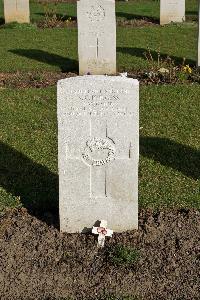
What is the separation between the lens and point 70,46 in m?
15.5

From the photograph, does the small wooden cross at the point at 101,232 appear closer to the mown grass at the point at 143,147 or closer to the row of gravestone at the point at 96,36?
the mown grass at the point at 143,147

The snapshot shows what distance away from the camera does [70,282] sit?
198 inches

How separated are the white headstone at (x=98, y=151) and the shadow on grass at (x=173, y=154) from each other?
1682 millimetres

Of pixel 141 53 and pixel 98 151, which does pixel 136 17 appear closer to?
pixel 141 53

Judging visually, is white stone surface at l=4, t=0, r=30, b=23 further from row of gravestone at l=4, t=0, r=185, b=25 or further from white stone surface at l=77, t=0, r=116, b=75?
white stone surface at l=77, t=0, r=116, b=75

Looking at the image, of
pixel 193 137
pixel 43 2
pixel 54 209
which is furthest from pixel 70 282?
pixel 43 2

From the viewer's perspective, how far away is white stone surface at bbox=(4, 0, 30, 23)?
19250 mm

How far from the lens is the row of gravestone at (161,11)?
18844 millimetres

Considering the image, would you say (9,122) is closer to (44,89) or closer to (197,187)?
(44,89)

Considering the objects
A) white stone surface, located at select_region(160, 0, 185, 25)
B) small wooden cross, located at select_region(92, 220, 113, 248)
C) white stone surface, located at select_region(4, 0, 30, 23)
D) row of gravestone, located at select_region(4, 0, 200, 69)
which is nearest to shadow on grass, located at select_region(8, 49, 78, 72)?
row of gravestone, located at select_region(4, 0, 200, 69)

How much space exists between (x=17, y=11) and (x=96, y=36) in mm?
8308

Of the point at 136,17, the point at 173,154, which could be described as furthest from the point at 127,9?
the point at 173,154

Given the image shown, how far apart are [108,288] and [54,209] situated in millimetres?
1507

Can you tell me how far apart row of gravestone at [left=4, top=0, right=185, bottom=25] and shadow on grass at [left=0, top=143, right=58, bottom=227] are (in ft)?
40.2
